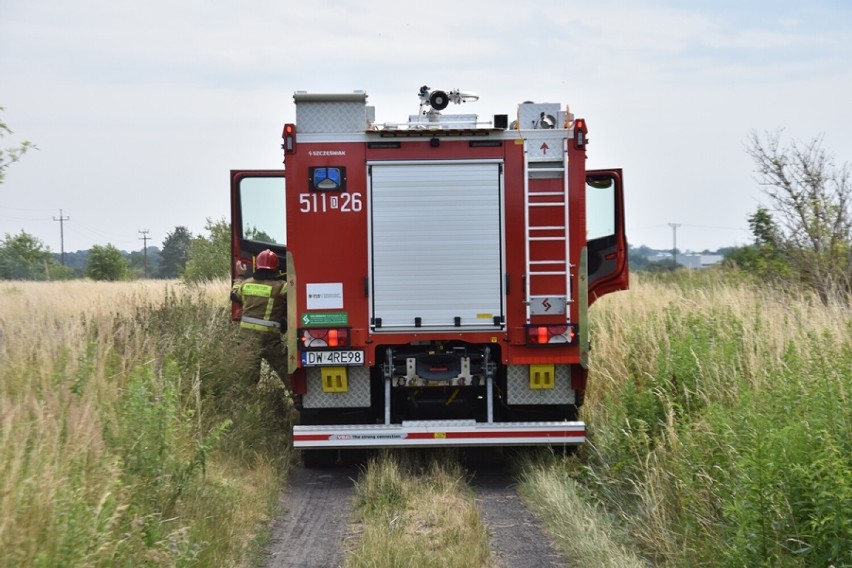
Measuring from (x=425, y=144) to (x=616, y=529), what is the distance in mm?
3985

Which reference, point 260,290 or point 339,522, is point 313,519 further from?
point 260,290

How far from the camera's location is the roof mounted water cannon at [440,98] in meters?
10.0

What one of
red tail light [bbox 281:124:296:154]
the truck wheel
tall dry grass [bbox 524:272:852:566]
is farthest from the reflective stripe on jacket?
tall dry grass [bbox 524:272:852:566]

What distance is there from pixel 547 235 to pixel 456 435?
2027 mm

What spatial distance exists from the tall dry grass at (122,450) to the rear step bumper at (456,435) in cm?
83

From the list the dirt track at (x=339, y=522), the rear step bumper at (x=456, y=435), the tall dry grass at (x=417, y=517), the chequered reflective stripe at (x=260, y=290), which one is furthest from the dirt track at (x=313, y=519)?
the chequered reflective stripe at (x=260, y=290)

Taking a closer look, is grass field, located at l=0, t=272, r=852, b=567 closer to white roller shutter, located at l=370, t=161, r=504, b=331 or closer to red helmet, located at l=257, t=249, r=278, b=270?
red helmet, located at l=257, t=249, r=278, b=270

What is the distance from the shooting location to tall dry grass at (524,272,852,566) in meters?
5.20

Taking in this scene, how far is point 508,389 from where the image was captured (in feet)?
31.5

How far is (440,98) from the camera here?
395 inches

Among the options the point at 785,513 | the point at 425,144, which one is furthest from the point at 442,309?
the point at 785,513

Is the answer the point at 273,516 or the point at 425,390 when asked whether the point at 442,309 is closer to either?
the point at 425,390

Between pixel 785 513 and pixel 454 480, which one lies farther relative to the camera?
pixel 454 480

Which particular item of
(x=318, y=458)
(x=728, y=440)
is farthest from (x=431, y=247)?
(x=728, y=440)
